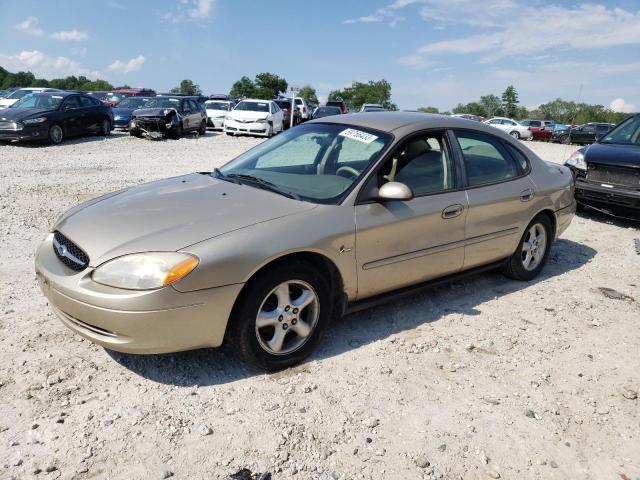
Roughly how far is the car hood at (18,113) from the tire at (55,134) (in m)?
0.46

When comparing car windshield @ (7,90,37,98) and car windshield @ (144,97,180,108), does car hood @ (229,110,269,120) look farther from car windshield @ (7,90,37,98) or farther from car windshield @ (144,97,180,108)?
car windshield @ (7,90,37,98)

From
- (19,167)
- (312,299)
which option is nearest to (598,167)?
(312,299)

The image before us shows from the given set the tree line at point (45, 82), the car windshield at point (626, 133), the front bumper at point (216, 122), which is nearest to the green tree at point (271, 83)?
the tree line at point (45, 82)

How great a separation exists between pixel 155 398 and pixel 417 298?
2413 millimetres

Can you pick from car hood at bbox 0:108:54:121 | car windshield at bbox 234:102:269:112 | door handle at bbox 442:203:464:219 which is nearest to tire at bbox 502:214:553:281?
door handle at bbox 442:203:464:219

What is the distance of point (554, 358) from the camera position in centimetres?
366

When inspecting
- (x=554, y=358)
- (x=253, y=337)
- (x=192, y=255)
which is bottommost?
(x=554, y=358)

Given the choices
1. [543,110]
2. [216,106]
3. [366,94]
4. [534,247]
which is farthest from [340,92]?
[534,247]

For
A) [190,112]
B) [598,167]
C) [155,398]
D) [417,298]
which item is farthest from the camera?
[190,112]

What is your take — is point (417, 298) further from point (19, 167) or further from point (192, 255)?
point (19, 167)

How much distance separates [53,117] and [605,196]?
13.8 m

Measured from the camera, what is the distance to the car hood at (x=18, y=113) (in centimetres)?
1395

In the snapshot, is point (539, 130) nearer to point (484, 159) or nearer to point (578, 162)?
point (578, 162)

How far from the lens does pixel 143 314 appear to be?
278cm
